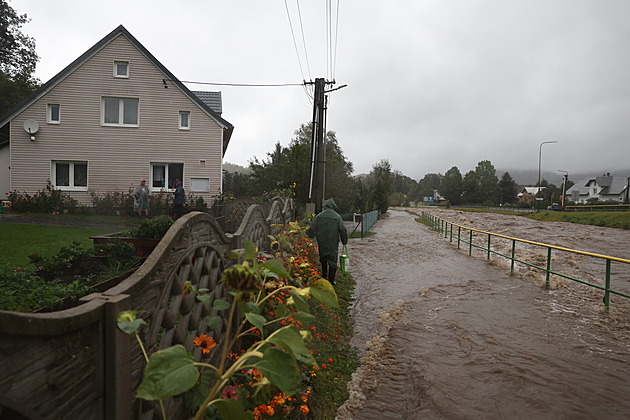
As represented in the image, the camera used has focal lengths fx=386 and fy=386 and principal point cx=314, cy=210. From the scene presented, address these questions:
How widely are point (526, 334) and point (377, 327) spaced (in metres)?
2.38

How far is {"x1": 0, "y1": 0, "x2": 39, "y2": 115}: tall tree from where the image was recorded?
88.3 feet

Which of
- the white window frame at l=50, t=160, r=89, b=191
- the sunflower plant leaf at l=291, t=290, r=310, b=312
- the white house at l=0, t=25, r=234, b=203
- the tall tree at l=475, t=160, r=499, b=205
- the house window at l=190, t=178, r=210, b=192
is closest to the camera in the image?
the sunflower plant leaf at l=291, t=290, r=310, b=312

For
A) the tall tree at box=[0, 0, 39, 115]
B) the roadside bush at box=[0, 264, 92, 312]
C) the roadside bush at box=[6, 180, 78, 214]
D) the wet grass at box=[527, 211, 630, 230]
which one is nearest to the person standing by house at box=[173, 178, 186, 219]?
the roadside bush at box=[6, 180, 78, 214]

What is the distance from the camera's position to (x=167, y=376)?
1305 mm

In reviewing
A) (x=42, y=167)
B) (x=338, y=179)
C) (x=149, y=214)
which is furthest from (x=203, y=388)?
(x=338, y=179)

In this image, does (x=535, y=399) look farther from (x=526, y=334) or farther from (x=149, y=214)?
(x=149, y=214)

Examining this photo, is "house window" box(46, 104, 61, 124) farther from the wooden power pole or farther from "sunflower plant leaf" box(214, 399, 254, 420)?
"sunflower plant leaf" box(214, 399, 254, 420)

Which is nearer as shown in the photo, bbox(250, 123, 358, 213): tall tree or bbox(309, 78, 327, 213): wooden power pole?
bbox(309, 78, 327, 213): wooden power pole

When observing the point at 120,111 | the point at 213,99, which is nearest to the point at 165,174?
the point at 120,111

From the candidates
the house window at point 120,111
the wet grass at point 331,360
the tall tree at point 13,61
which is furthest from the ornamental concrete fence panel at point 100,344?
the tall tree at point 13,61

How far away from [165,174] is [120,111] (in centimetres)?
364

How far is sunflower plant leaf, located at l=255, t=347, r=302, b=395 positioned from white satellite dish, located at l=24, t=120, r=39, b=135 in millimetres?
20851

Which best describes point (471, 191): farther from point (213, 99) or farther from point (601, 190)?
point (213, 99)

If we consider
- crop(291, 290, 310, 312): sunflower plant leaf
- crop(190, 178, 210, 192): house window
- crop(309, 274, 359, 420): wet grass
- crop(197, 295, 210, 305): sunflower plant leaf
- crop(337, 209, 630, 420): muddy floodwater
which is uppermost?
crop(190, 178, 210, 192): house window
